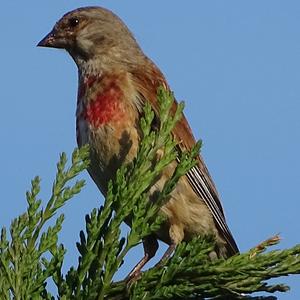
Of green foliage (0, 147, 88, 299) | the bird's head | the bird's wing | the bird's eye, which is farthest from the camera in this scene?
the bird's eye

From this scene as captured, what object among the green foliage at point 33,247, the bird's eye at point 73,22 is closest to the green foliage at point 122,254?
the green foliage at point 33,247

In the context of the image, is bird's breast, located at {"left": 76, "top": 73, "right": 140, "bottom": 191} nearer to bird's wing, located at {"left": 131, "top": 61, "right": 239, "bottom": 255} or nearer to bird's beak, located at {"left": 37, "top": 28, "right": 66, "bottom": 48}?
bird's wing, located at {"left": 131, "top": 61, "right": 239, "bottom": 255}

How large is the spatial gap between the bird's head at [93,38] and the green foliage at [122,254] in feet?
7.90

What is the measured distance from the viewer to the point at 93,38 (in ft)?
Answer: 20.6

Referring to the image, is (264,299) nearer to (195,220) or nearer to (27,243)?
(27,243)

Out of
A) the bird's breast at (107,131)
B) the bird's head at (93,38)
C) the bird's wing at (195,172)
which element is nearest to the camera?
the bird's breast at (107,131)

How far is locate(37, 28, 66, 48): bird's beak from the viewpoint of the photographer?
622 cm

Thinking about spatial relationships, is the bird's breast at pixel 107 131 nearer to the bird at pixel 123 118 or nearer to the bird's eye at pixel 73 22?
the bird at pixel 123 118

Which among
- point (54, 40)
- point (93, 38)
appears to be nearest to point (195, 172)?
point (93, 38)

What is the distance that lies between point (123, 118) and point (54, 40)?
1.23m

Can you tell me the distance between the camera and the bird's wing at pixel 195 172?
18.4ft

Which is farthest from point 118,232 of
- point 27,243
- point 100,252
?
point 27,243

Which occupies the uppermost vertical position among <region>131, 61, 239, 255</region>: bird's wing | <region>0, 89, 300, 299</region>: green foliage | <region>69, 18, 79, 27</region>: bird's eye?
<region>69, 18, 79, 27</region>: bird's eye

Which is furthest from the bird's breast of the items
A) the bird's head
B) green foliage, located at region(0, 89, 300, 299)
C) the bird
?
green foliage, located at region(0, 89, 300, 299)
